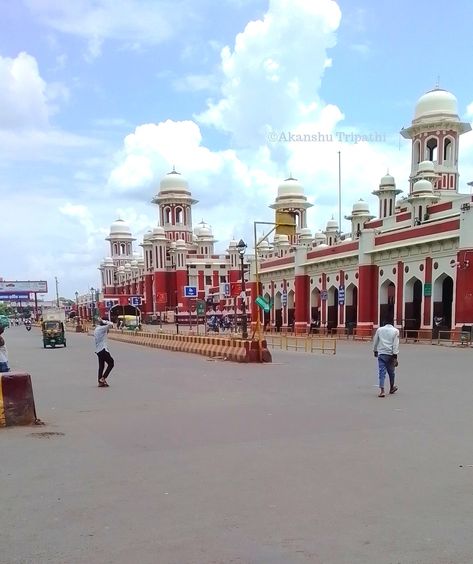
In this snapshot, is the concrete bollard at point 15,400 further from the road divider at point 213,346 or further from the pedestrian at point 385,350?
the road divider at point 213,346

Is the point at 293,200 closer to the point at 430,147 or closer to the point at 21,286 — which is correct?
the point at 430,147

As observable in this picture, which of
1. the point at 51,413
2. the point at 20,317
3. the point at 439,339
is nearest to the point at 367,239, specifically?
the point at 439,339

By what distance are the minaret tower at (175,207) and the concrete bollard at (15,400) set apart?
70857 millimetres

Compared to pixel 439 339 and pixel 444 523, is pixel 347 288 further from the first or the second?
pixel 444 523

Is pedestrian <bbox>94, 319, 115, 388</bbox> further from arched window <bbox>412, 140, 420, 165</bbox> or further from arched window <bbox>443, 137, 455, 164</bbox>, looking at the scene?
arched window <bbox>443, 137, 455, 164</bbox>

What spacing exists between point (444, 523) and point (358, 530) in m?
0.70

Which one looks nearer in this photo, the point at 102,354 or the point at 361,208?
the point at 102,354

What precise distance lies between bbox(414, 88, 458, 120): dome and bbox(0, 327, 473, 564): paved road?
123 feet

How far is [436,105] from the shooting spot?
1647 inches

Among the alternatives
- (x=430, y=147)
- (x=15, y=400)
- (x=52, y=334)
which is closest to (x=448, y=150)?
(x=430, y=147)

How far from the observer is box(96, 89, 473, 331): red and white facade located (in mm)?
27484


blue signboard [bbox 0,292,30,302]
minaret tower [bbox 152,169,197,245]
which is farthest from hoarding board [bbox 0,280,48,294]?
minaret tower [bbox 152,169,197,245]

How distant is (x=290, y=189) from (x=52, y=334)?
4348cm

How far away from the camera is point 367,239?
1325 inches
